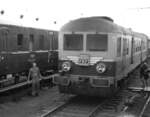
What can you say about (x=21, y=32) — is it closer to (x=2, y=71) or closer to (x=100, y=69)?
(x=2, y=71)

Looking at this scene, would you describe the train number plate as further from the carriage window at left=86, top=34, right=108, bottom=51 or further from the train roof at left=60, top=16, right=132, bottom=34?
the train roof at left=60, top=16, right=132, bottom=34

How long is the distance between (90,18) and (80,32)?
71cm

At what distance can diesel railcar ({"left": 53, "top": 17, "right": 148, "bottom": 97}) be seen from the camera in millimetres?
10258

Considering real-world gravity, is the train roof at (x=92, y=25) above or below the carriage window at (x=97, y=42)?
above

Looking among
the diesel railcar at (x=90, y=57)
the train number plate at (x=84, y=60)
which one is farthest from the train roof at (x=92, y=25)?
the train number plate at (x=84, y=60)

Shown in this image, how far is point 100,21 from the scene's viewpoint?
10.6 m

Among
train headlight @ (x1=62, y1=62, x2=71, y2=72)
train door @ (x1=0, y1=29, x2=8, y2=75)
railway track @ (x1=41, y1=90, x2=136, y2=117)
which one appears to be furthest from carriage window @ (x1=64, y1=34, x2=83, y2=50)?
train door @ (x1=0, y1=29, x2=8, y2=75)

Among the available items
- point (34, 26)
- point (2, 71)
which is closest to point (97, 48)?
point (2, 71)

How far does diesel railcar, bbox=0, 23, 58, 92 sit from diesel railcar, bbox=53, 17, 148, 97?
297cm

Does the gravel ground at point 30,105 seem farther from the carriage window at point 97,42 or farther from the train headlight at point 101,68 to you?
the carriage window at point 97,42

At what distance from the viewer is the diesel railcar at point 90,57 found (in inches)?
404

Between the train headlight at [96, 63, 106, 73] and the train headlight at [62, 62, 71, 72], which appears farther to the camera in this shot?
the train headlight at [62, 62, 71, 72]

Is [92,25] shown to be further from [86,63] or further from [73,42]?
[86,63]

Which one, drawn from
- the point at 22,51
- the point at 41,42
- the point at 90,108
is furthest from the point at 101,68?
the point at 41,42
